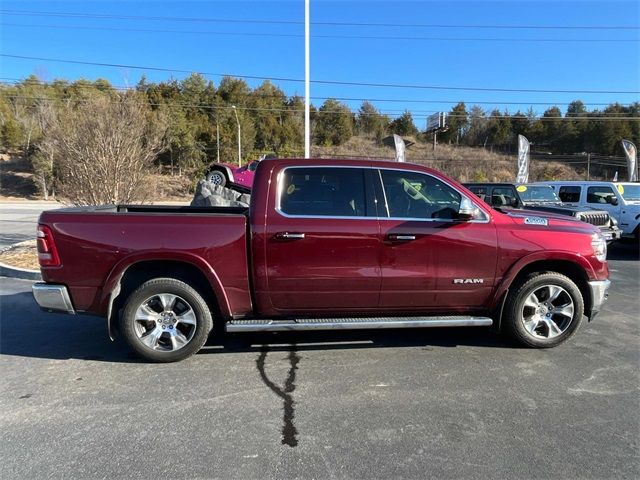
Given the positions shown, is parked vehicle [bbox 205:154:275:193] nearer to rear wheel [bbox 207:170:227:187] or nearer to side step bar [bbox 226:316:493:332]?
rear wheel [bbox 207:170:227:187]

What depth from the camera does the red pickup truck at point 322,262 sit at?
14.4 feet

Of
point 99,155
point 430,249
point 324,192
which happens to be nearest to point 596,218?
point 430,249

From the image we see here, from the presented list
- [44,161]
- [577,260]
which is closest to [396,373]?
[577,260]

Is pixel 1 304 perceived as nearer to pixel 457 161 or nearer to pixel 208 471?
pixel 208 471

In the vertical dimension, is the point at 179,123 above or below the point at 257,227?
above

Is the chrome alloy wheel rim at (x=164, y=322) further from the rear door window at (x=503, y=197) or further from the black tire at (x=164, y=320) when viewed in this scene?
the rear door window at (x=503, y=197)

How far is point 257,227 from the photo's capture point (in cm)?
446

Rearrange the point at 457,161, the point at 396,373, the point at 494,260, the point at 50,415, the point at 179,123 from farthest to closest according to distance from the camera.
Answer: the point at 457,161 < the point at 179,123 < the point at 494,260 < the point at 396,373 < the point at 50,415

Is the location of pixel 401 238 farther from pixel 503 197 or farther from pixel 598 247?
pixel 503 197

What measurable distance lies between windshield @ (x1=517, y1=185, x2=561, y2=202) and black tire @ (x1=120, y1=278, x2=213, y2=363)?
1217 cm

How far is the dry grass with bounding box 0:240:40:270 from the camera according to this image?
9062 mm

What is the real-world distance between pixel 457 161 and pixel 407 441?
61251 millimetres

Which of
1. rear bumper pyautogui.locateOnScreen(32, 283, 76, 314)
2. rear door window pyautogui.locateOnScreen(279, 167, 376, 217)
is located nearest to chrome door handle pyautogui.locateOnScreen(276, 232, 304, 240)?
rear door window pyautogui.locateOnScreen(279, 167, 376, 217)

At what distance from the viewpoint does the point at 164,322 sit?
4523mm
